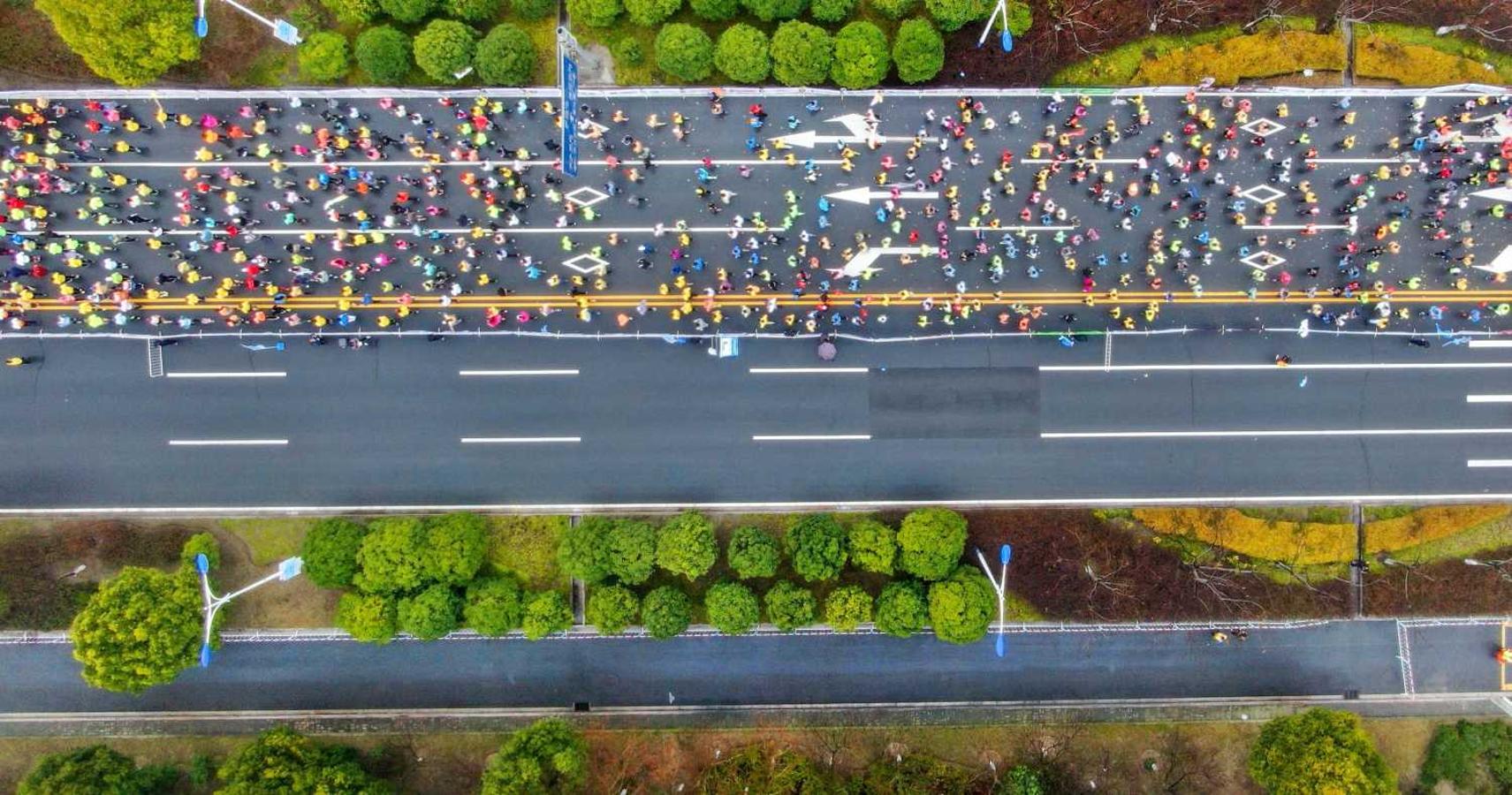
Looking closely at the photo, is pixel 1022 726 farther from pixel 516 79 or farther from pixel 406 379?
pixel 516 79

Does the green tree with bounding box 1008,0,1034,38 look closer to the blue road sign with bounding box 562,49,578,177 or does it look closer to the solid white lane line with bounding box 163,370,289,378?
the blue road sign with bounding box 562,49,578,177

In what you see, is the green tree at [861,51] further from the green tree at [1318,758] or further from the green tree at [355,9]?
the green tree at [1318,758]

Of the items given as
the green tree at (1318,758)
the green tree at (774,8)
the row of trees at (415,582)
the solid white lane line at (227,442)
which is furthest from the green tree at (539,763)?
the green tree at (774,8)

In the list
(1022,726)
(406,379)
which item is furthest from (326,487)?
(1022,726)

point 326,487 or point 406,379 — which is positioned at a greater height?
point 406,379

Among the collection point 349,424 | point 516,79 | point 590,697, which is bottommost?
point 590,697

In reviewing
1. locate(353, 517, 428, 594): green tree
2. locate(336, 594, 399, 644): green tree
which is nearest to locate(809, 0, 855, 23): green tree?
locate(353, 517, 428, 594): green tree

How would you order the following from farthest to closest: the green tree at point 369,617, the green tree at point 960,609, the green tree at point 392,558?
the green tree at point 960,609 < the green tree at point 369,617 < the green tree at point 392,558
